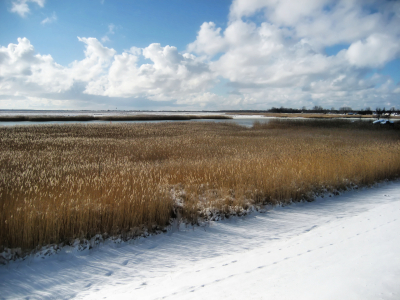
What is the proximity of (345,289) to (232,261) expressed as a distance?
6.12 ft

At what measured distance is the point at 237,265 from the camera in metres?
4.18

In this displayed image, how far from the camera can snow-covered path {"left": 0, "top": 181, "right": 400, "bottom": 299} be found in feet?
10.7

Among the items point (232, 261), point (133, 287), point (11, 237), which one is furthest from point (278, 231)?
point (11, 237)

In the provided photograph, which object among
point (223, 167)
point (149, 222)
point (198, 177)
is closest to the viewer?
point (149, 222)

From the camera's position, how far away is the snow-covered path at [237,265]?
3275 mm

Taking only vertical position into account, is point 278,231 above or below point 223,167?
below

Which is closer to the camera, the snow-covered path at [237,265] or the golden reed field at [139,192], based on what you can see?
the snow-covered path at [237,265]

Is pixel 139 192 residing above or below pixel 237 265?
above

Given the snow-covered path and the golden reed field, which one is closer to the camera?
the snow-covered path

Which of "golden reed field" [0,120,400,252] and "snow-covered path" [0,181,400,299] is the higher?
"golden reed field" [0,120,400,252]

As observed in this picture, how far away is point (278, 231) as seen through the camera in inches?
228

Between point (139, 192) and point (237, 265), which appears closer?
point (237, 265)

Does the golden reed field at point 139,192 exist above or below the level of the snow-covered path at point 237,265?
above

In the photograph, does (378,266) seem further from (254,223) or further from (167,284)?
(167,284)
